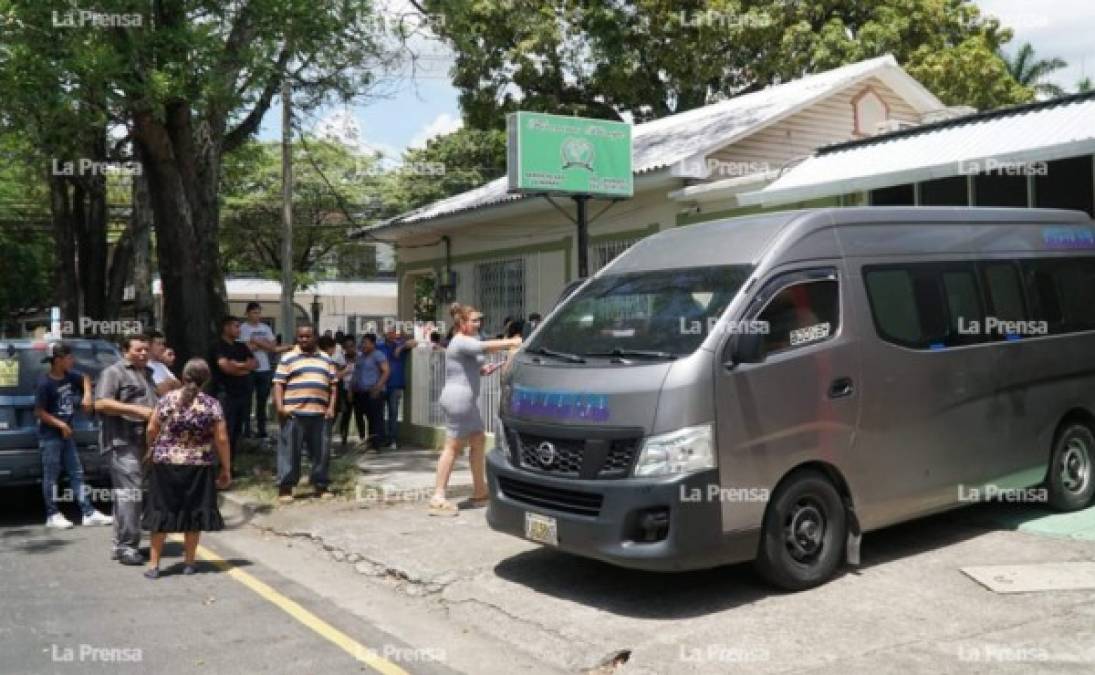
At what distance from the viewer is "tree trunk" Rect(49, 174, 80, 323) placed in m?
22.5

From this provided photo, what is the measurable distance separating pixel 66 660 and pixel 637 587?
3.31 m

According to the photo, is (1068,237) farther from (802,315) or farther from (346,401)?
(346,401)

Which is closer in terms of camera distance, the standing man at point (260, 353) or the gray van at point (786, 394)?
the gray van at point (786, 394)

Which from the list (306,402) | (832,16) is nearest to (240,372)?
(306,402)

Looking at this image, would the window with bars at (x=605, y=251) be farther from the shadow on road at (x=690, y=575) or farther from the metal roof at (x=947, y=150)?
the shadow on road at (x=690, y=575)

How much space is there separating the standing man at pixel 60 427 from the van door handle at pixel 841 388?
20.4 feet

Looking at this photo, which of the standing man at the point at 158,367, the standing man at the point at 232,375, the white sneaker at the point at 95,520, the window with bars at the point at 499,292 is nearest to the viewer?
the standing man at the point at 158,367

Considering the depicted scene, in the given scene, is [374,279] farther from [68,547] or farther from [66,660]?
[66,660]

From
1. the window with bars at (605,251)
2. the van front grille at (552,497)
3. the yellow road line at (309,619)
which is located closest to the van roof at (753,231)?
the van front grille at (552,497)

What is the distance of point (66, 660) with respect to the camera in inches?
204

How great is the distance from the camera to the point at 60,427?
8602 mm

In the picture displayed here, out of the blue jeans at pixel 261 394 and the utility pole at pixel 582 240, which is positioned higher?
the utility pole at pixel 582 240

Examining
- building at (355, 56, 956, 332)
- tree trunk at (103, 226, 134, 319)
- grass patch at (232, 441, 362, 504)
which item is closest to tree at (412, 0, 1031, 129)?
building at (355, 56, 956, 332)

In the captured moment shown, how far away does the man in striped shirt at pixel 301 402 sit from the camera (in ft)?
30.8
